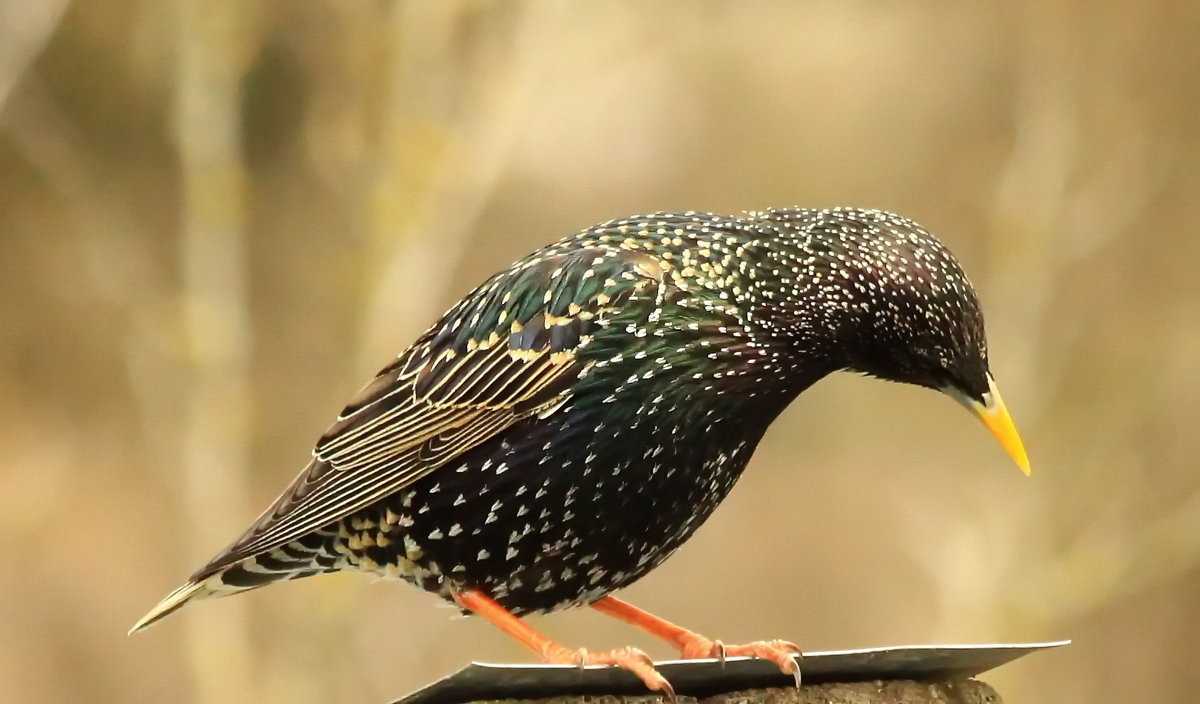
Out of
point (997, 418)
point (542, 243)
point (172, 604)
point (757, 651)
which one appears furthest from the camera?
point (542, 243)

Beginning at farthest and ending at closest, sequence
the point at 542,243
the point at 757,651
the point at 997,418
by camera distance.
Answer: the point at 542,243 → the point at 997,418 → the point at 757,651

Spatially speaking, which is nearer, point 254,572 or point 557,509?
Result: point 557,509

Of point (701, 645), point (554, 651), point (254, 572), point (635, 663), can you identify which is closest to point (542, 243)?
point (254, 572)

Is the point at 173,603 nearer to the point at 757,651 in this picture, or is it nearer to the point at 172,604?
the point at 172,604

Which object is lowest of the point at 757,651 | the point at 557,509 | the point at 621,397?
the point at 757,651

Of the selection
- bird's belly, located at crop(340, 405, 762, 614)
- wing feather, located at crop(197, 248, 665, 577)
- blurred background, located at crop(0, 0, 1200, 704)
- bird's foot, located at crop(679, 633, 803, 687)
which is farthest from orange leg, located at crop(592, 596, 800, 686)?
blurred background, located at crop(0, 0, 1200, 704)

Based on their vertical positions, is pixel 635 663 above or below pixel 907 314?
below

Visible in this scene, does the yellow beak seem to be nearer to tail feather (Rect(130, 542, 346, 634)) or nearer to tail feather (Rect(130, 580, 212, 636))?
tail feather (Rect(130, 542, 346, 634))
